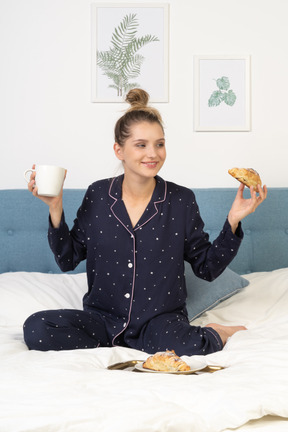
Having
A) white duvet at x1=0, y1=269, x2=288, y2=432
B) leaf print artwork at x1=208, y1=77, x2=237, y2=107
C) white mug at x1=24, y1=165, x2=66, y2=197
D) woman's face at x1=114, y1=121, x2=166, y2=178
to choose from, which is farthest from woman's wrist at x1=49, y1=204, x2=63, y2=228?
leaf print artwork at x1=208, y1=77, x2=237, y2=107

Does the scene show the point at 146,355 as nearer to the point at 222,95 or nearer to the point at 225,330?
the point at 225,330

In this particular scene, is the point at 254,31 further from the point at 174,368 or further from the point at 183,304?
the point at 174,368

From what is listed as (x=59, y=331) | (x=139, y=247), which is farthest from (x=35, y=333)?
(x=139, y=247)

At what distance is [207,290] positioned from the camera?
2.29 metres

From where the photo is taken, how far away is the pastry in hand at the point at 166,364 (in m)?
1.52

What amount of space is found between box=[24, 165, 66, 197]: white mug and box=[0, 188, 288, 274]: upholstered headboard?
2.86ft

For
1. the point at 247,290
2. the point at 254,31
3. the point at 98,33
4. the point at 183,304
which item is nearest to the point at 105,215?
the point at 183,304

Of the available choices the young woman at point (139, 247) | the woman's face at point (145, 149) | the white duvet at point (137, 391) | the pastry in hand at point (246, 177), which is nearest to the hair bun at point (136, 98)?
the young woman at point (139, 247)

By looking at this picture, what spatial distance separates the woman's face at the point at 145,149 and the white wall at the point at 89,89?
0.85 meters

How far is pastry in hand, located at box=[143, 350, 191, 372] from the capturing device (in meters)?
1.52

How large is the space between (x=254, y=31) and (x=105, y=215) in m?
1.38

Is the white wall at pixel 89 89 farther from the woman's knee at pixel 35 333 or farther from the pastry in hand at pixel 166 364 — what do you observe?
the pastry in hand at pixel 166 364

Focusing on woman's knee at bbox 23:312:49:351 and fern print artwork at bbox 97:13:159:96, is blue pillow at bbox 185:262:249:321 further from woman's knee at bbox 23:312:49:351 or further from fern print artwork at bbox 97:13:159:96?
fern print artwork at bbox 97:13:159:96

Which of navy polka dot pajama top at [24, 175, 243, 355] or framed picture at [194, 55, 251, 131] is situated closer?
navy polka dot pajama top at [24, 175, 243, 355]
